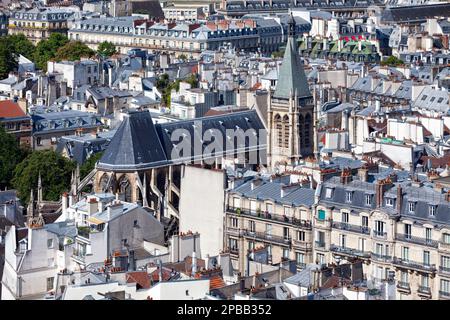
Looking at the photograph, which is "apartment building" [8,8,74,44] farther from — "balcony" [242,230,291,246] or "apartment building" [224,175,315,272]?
"balcony" [242,230,291,246]

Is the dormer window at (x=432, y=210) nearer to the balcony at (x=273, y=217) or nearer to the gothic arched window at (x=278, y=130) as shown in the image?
the balcony at (x=273, y=217)

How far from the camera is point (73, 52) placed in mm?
117875

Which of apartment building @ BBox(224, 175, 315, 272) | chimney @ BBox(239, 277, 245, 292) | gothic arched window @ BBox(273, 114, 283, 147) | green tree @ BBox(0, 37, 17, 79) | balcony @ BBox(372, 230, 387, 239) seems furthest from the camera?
green tree @ BBox(0, 37, 17, 79)

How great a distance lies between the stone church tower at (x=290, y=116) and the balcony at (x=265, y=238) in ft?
50.8

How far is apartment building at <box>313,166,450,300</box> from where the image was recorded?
132 feet

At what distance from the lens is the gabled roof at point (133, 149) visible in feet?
197

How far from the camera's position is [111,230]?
150 feet

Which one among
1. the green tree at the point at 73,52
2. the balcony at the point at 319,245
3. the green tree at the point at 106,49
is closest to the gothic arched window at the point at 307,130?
the balcony at the point at 319,245

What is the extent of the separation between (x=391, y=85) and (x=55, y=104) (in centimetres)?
2238

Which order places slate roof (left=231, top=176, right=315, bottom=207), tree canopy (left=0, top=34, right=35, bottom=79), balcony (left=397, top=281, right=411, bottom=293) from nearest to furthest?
balcony (left=397, top=281, right=411, bottom=293) < slate roof (left=231, top=176, right=315, bottom=207) < tree canopy (left=0, top=34, right=35, bottom=79)

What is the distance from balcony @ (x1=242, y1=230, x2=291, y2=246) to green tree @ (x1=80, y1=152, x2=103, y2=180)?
61.2 ft

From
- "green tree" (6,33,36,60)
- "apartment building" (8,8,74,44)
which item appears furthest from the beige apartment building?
"apartment building" (8,8,74,44)

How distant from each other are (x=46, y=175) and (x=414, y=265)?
2686 cm
